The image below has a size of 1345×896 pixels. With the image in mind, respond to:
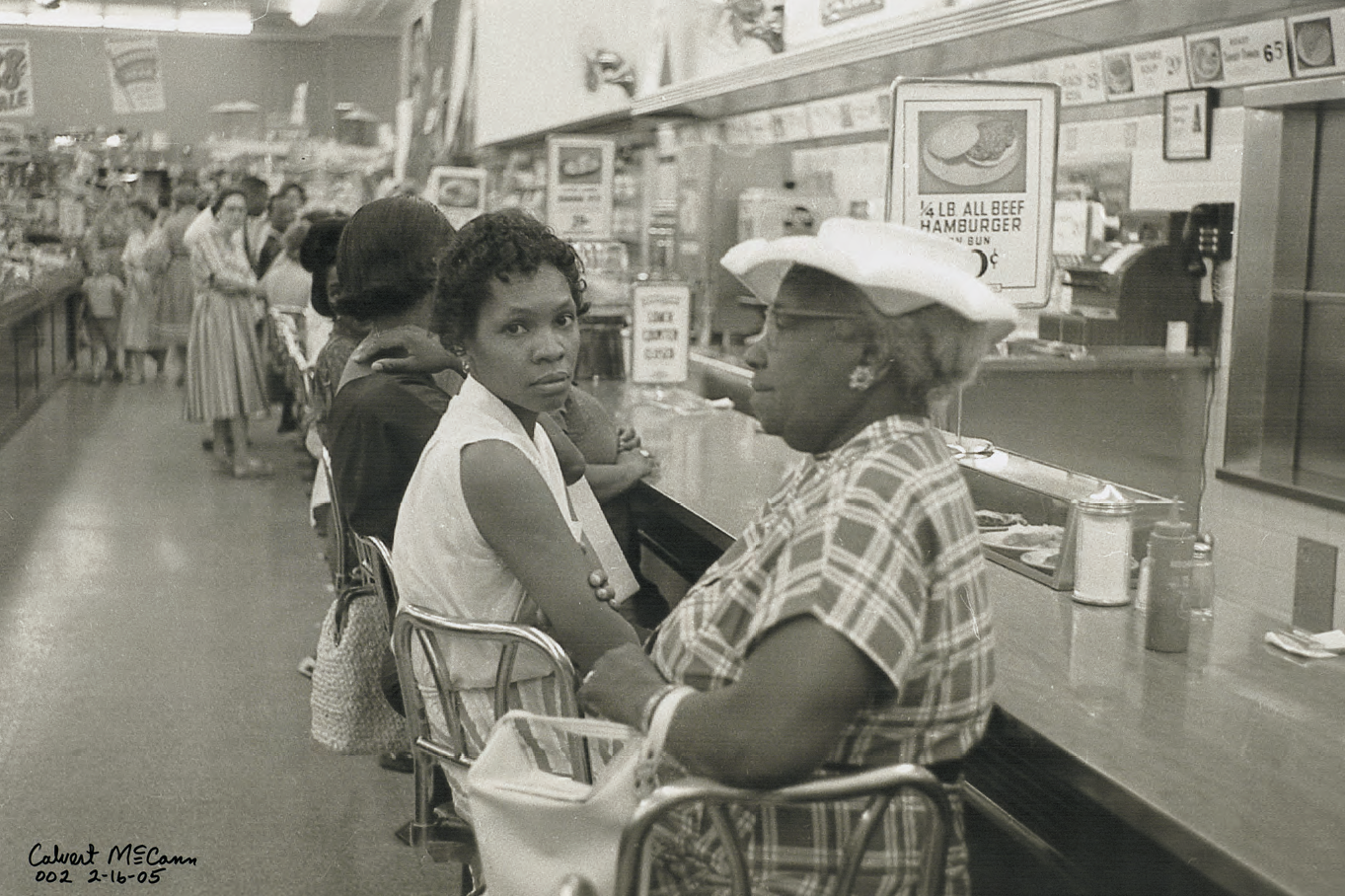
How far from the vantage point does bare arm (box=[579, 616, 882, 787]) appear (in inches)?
60.2

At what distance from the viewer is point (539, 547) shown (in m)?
2.19

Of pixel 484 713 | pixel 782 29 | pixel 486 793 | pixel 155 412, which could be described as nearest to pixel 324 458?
pixel 484 713

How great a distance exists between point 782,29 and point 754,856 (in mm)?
5914

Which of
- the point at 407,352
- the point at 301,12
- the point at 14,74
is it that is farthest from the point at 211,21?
the point at 407,352

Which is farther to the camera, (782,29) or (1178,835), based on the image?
(782,29)

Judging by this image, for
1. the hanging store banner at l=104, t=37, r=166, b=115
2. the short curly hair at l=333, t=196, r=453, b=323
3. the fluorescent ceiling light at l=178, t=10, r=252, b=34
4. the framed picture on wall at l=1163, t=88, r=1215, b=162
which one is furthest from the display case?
the hanging store banner at l=104, t=37, r=166, b=115

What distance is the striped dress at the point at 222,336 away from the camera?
9.11 metres

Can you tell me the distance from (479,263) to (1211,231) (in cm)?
394

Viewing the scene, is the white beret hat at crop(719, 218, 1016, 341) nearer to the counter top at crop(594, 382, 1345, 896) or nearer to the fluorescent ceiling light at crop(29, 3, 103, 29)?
the counter top at crop(594, 382, 1345, 896)

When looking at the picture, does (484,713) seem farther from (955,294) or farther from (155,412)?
(155,412)

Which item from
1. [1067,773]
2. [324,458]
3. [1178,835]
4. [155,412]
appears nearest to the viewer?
[1178,835]

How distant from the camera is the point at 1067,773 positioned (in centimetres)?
185

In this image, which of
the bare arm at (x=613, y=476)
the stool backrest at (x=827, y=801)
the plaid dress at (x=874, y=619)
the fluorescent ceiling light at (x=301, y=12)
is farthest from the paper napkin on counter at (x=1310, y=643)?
the fluorescent ceiling light at (x=301, y=12)

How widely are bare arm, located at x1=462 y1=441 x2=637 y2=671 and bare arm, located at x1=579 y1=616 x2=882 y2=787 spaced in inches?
20.8
